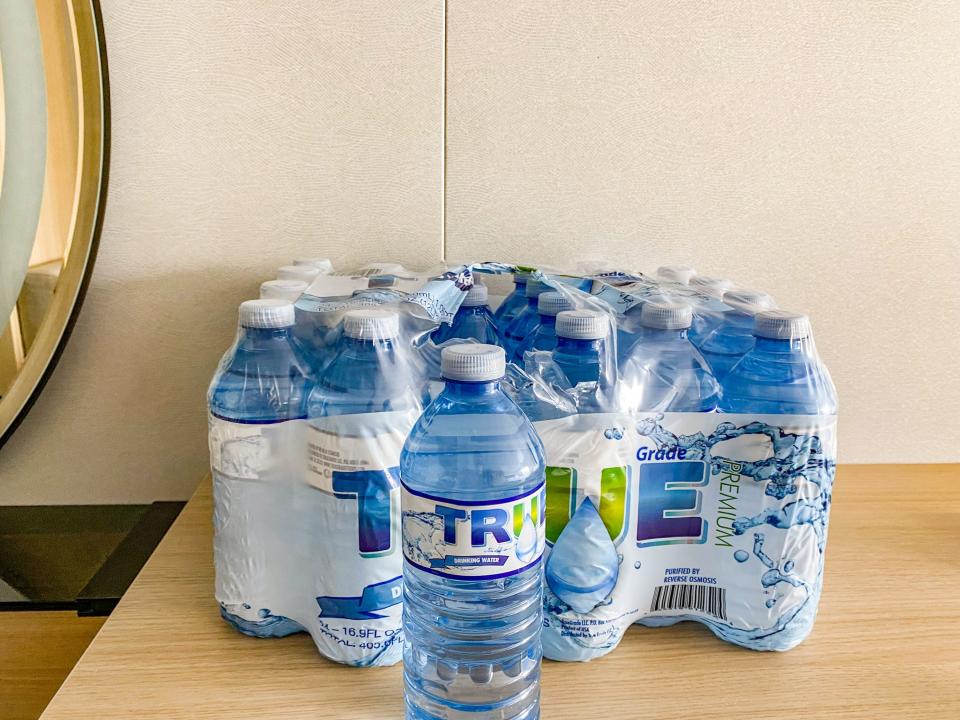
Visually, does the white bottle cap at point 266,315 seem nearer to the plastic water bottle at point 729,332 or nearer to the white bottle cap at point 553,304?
the white bottle cap at point 553,304

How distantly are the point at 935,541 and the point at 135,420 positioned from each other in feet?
3.78

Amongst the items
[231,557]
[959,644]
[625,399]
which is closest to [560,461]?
[625,399]

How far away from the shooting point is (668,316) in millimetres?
825

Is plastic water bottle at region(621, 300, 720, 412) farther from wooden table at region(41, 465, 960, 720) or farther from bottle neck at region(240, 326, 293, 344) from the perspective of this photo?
bottle neck at region(240, 326, 293, 344)

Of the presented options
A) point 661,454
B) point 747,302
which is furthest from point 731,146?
point 661,454

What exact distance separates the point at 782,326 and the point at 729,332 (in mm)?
106

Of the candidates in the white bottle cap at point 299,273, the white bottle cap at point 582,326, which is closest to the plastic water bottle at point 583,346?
the white bottle cap at point 582,326

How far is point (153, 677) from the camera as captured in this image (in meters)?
0.75

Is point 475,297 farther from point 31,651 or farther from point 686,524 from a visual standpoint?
point 31,651

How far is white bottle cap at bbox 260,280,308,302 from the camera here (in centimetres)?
89

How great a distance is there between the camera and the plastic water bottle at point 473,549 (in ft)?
2.12

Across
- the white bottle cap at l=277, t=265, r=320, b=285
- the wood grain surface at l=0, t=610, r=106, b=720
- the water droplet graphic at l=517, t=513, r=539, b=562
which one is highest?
the white bottle cap at l=277, t=265, r=320, b=285

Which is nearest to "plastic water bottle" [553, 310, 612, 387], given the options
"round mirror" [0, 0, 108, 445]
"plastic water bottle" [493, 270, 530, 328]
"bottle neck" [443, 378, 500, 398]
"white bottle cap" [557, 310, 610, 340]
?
"white bottle cap" [557, 310, 610, 340]

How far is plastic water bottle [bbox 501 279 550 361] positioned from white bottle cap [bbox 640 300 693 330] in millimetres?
160
